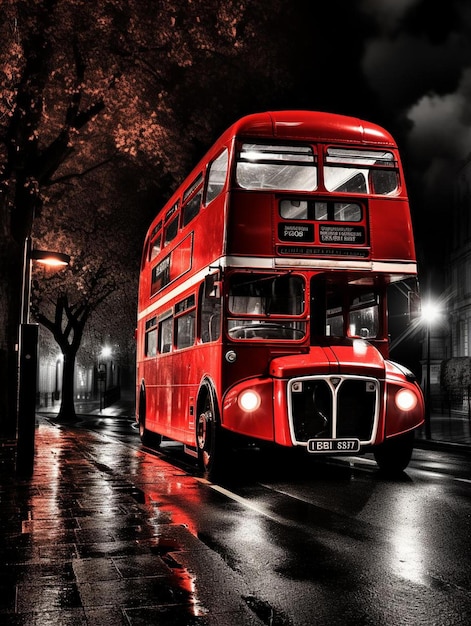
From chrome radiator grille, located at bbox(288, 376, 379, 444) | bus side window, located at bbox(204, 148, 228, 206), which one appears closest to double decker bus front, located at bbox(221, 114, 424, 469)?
chrome radiator grille, located at bbox(288, 376, 379, 444)

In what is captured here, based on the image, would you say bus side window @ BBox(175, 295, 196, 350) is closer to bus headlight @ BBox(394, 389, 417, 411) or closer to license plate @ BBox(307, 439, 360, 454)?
license plate @ BBox(307, 439, 360, 454)

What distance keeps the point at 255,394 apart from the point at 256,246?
6.57 ft

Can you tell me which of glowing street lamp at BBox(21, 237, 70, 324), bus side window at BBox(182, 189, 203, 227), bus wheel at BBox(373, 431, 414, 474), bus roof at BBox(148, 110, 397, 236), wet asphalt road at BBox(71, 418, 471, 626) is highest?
bus roof at BBox(148, 110, 397, 236)

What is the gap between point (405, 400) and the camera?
10.1 metres

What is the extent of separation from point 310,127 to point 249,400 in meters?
3.96

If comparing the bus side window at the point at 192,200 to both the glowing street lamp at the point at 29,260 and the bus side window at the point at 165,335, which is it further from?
the glowing street lamp at the point at 29,260

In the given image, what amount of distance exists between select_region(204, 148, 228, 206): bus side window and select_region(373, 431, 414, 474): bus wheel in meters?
4.31

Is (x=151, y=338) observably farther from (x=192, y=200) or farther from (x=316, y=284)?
(x=316, y=284)

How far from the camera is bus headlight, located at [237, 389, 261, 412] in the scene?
988 cm

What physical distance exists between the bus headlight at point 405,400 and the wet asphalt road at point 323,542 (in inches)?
38.9

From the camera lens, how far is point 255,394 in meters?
9.94

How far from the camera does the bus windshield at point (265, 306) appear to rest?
34.3 ft

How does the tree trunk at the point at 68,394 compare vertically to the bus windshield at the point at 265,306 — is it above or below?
below

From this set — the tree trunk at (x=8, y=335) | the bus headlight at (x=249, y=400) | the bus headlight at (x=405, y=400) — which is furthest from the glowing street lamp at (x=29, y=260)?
the tree trunk at (x=8, y=335)
